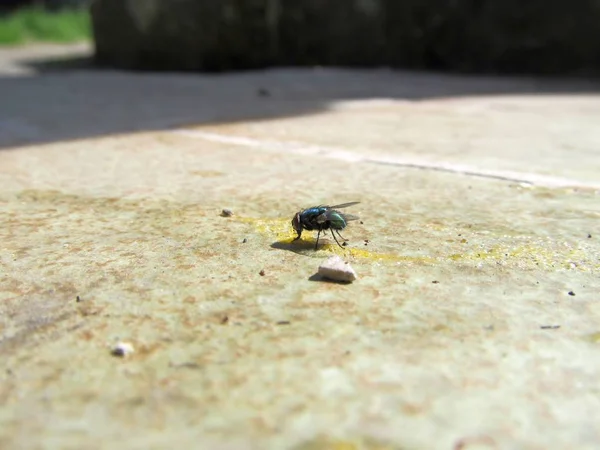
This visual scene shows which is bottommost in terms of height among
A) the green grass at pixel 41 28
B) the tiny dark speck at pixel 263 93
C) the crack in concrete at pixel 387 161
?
the green grass at pixel 41 28

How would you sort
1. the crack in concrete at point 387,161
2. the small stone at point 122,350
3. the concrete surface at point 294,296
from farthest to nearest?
the crack in concrete at point 387,161, the small stone at point 122,350, the concrete surface at point 294,296

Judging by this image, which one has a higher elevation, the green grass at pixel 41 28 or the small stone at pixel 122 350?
the small stone at pixel 122 350

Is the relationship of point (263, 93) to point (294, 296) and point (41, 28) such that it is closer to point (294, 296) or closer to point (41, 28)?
point (294, 296)

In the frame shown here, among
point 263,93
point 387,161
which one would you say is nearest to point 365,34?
point 263,93

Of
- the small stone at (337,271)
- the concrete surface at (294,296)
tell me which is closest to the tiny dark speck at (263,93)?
the concrete surface at (294,296)

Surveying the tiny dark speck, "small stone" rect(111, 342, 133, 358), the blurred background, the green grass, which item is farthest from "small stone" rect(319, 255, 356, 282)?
the green grass

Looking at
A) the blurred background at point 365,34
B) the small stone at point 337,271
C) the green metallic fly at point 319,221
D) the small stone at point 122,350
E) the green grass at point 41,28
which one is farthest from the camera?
the green grass at point 41,28

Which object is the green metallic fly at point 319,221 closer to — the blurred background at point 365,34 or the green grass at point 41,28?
the blurred background at point 365,34

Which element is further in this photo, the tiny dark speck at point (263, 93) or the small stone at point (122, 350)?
the tiny dark speck at point (263, 93)

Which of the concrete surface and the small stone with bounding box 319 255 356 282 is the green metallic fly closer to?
the concrete surface
